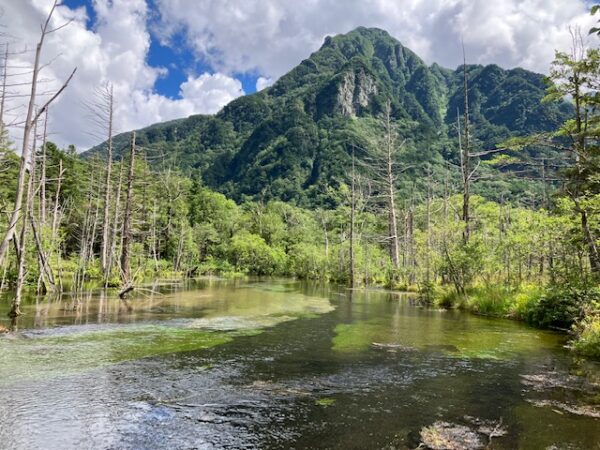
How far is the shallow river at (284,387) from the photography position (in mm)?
6332

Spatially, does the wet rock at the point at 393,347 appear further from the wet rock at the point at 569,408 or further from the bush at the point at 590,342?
the wet rock at the point at 569,408

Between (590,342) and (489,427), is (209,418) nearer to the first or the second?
(489,427)

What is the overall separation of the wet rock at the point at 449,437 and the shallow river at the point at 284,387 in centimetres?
4

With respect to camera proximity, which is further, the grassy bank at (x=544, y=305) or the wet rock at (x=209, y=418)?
the grassy bank at (x=544, y=305)

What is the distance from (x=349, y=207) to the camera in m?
79.6

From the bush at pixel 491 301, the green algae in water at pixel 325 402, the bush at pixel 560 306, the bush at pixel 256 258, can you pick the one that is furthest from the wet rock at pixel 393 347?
the bush at pixel 256 258

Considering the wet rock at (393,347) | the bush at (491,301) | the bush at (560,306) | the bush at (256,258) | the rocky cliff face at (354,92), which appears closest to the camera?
the wet rock at (393,347)

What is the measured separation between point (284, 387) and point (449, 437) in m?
3.29

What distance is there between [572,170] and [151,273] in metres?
42.0

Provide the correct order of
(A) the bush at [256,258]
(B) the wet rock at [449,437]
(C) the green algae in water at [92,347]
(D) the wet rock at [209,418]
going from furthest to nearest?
(A) the bush at [256,258], (C) the green algae in water at [92,347], (D) the wet rock at [209,418], (B) the wet rock at [449,437]

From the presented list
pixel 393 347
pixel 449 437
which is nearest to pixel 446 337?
pixel 393 347

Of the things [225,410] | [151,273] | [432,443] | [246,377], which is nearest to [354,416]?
[432,443]

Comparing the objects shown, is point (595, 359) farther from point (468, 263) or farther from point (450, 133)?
point (450, 133)

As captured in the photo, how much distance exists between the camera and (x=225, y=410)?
24.0 feet
